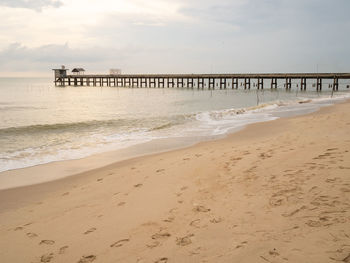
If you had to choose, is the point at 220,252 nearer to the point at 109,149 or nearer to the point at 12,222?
the point at 12,222

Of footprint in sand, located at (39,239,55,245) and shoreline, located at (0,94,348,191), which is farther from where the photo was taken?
shoreline, located at (0,94,348,191)

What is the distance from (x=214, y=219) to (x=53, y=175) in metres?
4.33

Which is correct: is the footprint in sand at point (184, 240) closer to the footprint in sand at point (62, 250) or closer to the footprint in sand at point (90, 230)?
the footprint in sand at point (90, 230)

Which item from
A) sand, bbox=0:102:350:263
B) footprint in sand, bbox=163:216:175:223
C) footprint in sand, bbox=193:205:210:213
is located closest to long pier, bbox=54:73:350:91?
sand, bbox=0:102:350:263

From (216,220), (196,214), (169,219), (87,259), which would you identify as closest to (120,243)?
(87,259)

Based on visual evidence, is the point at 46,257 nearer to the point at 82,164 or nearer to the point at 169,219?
the point at 169,219

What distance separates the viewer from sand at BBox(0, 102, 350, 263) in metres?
2.65

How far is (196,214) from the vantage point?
11.3 ft

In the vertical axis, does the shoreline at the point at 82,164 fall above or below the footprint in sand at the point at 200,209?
below

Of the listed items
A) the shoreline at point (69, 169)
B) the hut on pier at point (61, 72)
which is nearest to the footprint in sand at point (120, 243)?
the shoreline at point (69, 169)

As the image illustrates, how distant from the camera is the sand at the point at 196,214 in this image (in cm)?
265

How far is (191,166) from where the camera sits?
562 cm

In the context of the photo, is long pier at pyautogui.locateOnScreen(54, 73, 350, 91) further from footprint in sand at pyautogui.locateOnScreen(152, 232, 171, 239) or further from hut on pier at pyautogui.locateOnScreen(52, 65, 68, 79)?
footprint in sand at pyautogui.locateOnScreen(152, 232, 171, 239)

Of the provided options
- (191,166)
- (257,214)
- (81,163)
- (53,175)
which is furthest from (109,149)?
(257,214)
